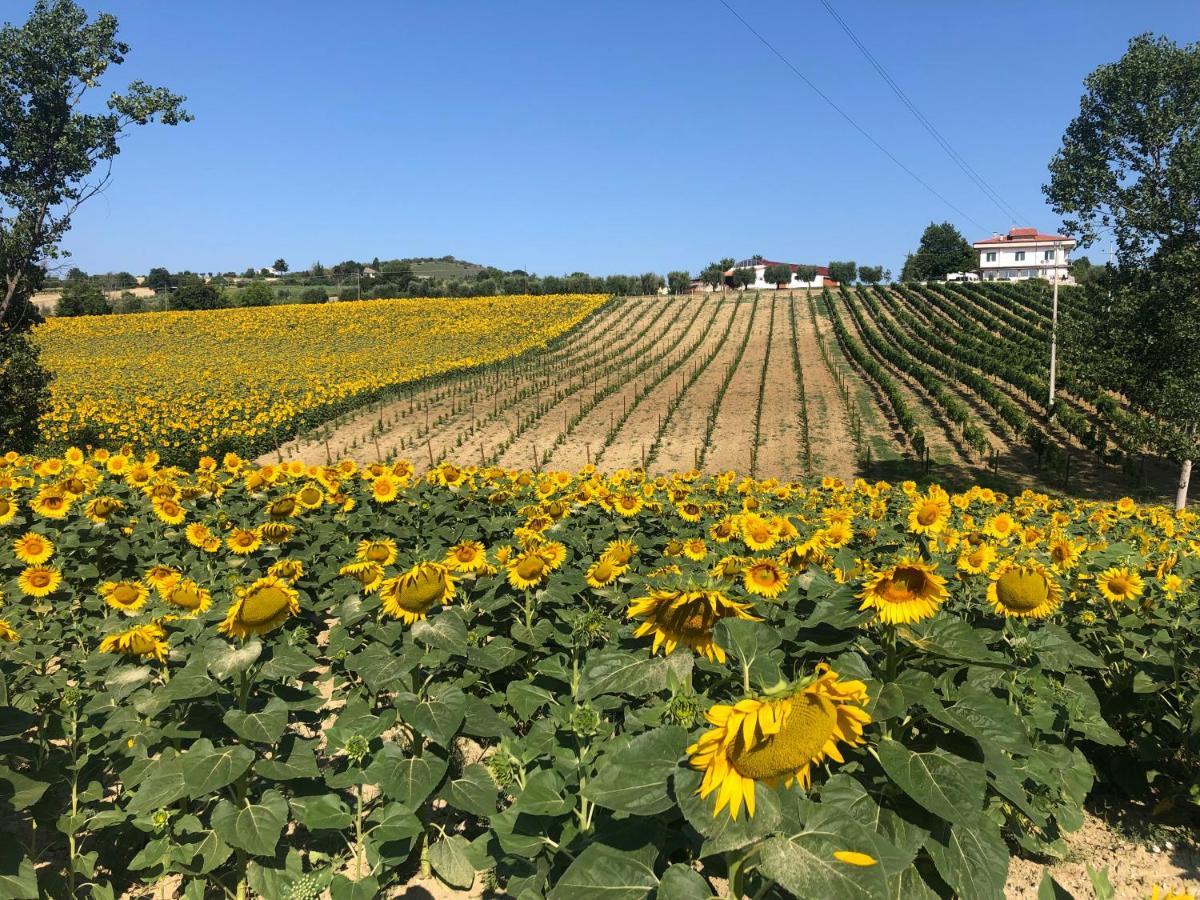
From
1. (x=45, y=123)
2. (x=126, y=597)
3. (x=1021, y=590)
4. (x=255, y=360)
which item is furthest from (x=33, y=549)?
(x=255, y=360)

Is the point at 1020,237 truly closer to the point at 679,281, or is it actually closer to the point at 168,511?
the point at 679,281

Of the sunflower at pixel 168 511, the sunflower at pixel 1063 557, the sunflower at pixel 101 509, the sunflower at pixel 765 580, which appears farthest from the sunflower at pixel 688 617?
the sunflower at pixel 101 509

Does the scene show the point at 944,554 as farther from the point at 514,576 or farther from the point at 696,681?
the point at 514,576

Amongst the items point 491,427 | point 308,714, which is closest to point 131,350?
point 491,427

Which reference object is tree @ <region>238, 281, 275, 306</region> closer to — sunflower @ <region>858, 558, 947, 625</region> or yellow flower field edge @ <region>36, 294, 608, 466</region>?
yellow flower field edge @ <region>36, 294, 608, 466</region>

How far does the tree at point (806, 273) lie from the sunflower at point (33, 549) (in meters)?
112

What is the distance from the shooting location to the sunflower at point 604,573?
3688 mm

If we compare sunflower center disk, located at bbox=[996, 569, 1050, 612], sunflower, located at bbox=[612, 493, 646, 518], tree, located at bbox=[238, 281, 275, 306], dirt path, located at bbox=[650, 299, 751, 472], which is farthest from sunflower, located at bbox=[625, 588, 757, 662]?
tree, located at bbox=[238, 281, 275, 306]

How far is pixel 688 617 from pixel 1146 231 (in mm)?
22664

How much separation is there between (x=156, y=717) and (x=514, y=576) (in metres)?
1.75

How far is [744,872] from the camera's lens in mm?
1551

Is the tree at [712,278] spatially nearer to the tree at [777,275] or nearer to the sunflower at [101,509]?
the tree at [777,275]

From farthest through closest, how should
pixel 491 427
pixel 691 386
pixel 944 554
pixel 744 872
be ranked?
1. pixel 691 386
2. pixel 491 427
3. pixel 944 554
4. pixel 744 872

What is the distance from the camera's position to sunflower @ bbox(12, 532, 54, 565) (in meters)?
4.82
